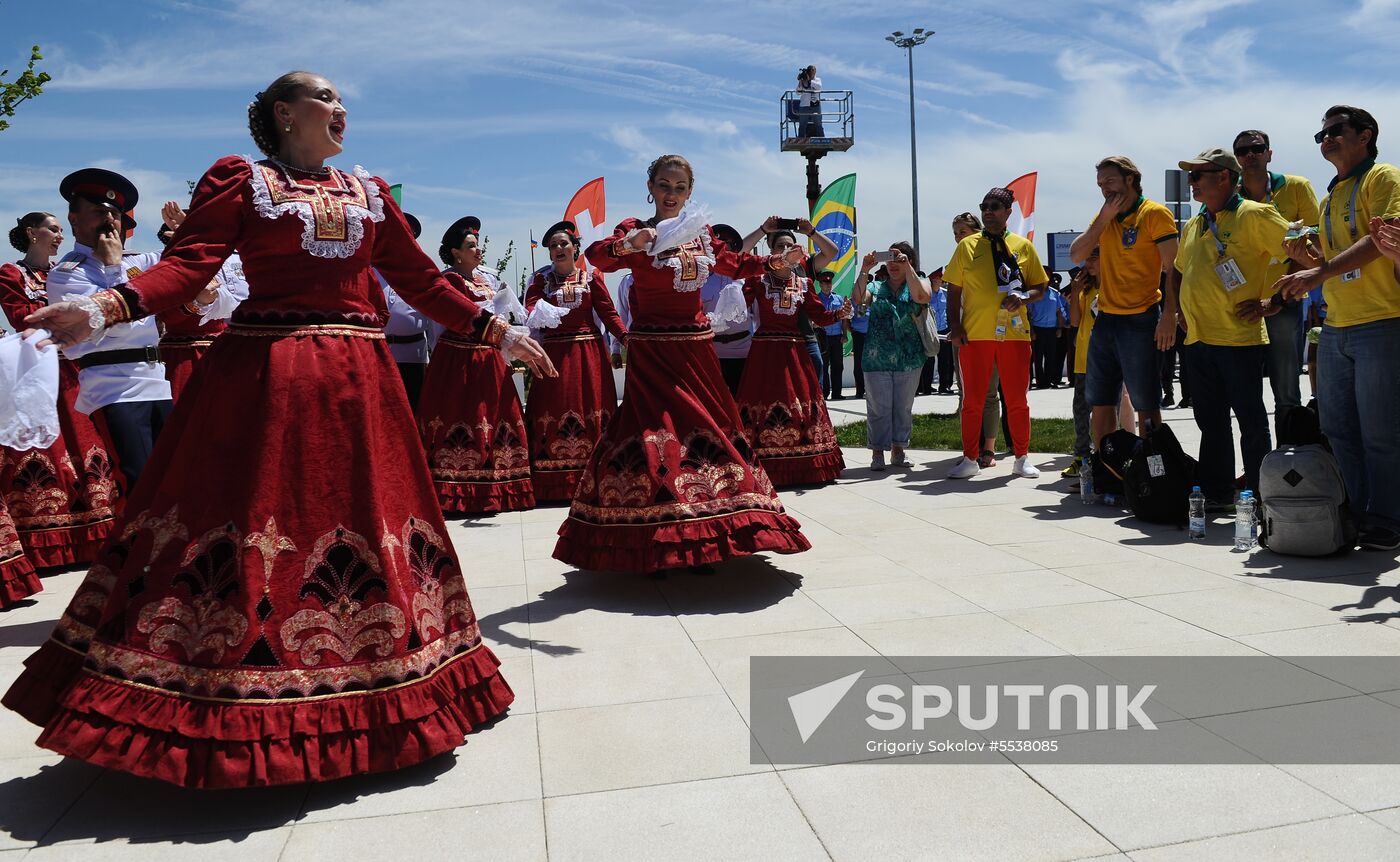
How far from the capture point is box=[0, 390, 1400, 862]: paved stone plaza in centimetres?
256

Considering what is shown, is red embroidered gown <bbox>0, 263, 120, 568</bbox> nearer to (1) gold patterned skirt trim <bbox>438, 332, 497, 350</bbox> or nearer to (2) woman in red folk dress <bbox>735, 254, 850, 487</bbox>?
(1) gold patterned skirt trim <bbox>438, 332, 497, 350</bbox>

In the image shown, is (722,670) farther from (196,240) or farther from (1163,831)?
(196,240)

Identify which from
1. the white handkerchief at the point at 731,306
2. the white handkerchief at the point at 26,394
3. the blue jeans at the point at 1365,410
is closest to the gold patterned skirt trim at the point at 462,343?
the white handkerchief at the point at 731,306

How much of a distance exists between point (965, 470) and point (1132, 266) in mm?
2352

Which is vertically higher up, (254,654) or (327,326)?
(327,326)

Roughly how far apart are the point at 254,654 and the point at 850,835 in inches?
65.8

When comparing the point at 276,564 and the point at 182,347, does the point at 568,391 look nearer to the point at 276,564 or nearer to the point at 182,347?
the point at 182,347

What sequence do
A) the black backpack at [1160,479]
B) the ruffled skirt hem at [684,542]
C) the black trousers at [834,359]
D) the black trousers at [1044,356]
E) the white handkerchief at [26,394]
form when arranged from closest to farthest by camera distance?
the white handkerchief at [26,394] → the ruffled skirt hem at [684,542] → the black backpack at [1160,479] → the black trousers at [834,359] → the black trousers at [1044,356]

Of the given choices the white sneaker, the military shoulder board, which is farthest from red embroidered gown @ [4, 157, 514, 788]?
the white sneaker

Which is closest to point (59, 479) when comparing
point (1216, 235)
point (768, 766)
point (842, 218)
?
point (768, 766)

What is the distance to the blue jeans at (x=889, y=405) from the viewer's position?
9.38 metres

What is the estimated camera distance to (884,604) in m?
4.67

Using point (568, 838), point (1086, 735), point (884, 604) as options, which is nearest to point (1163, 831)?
point (1086, 735)

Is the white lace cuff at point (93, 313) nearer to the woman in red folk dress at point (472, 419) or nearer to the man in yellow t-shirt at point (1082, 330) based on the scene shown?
the woman in red folk dress at point (472, 419)
